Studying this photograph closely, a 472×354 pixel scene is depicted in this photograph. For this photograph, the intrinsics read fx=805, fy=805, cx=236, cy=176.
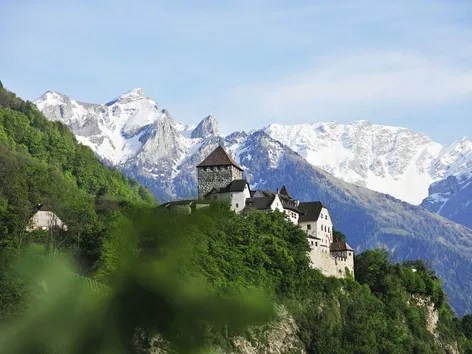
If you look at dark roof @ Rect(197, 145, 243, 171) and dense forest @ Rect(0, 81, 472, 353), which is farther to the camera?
dark roof @ Rect(197, 145, 243, 171)

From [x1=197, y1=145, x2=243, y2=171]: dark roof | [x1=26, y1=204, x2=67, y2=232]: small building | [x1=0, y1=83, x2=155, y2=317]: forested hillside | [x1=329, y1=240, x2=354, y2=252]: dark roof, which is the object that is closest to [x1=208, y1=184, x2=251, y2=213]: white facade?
[x1=197, y1=145, x2=243, y2=171]: dark roof

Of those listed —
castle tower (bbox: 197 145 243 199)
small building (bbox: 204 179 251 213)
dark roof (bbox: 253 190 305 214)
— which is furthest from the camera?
castle tower (bbox: 197 145 243 199)

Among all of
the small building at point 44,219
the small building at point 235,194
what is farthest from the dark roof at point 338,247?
the small building at point 44,219

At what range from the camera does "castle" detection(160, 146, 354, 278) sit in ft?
292

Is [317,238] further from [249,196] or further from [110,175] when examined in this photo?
[110,175]

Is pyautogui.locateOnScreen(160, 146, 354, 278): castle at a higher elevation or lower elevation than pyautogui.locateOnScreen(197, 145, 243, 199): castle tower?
lower

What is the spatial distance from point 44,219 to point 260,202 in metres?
24.5

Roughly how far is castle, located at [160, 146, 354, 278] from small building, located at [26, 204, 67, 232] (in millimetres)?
18000

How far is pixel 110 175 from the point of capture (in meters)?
152

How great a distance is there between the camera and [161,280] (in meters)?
11.2

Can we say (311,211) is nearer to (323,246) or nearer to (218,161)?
(323,246)

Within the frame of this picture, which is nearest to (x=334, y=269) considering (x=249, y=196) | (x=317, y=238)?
(x=317, y=238)

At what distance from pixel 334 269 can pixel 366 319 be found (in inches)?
266

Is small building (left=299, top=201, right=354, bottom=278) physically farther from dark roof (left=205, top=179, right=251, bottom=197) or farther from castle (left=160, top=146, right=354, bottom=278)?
dark roof (left=205, top=179, right=251, bottom=197)
